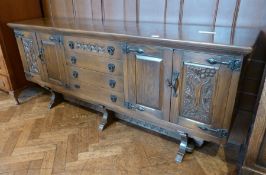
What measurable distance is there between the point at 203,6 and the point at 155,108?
2.60 ft

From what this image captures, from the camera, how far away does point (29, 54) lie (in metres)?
2.09

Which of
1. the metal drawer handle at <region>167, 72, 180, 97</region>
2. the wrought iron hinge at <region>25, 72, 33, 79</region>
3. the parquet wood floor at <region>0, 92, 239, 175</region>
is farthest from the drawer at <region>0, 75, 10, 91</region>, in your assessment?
the metal drawer handle at <region>167, 72, 180, 97</region>

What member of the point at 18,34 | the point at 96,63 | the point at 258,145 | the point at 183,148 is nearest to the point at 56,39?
the point at 96,63

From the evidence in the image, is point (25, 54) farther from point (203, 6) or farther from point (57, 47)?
point (203, 6)

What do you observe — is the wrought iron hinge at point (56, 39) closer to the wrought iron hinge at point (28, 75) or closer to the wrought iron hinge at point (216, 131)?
the wrought iron hinge at point (28, 75)

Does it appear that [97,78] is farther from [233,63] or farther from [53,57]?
[233,63]

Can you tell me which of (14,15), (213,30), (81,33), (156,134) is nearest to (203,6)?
(213,30)

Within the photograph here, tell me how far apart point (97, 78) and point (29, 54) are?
33.2 inches

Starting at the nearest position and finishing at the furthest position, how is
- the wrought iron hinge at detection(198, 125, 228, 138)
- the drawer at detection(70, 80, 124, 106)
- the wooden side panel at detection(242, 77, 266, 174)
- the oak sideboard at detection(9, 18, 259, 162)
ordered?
the wooden side panel at detection(242, 77, 266, 174)
the oak sideboard at detection(9, 18, 259, 162)
the wrought iron hinge at detection(198, 125, 228, 138)
the drawer at detection(70, 80, 124, 106)

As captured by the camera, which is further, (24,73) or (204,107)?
(24,73)

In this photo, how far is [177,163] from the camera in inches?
59.6

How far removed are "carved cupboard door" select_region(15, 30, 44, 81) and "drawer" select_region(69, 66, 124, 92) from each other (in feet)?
1.45

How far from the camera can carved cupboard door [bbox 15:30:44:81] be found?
1972 millimetres

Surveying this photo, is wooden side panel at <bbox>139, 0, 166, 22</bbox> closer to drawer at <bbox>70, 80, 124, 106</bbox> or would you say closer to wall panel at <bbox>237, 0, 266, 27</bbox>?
wall panel at <bbox>237, 0, 266, 27</bbox>
